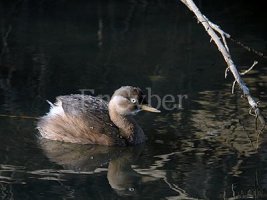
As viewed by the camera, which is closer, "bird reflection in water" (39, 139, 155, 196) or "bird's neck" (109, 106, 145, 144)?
"bird reflection in water" (39, 139, 155, 196)

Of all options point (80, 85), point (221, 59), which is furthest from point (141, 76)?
point (221, 59)

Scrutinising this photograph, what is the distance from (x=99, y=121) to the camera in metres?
7.70

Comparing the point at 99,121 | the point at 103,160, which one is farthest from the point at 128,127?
the point at 103,160

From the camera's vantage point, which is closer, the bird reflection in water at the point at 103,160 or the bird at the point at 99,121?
the bird reflection in water at the point at 103,160

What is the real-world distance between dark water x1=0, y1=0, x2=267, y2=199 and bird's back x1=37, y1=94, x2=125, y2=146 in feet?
0.32

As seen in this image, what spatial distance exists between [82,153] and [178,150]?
2.97 feet

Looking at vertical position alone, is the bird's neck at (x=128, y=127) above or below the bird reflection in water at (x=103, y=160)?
above

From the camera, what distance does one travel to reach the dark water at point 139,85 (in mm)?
6508

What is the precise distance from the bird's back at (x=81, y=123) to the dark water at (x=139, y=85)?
0.32 ft

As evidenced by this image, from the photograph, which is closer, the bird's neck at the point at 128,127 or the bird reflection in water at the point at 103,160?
the bird reflection in water at the point at 103,160

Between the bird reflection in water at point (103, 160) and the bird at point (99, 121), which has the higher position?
the bird at point (99, 121)

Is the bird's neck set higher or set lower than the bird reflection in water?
higher

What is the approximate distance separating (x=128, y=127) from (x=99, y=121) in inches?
11.7

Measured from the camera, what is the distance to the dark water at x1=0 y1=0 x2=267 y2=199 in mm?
6508
